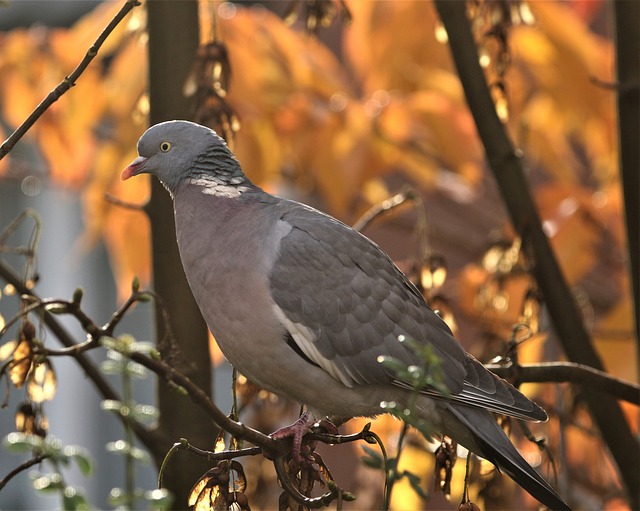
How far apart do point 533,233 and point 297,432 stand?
2.88 feet

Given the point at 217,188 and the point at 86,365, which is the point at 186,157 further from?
the point at 86,365

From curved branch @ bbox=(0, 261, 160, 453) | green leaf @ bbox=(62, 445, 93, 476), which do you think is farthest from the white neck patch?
green leaf @ bbox=(62, 445, 93, 476)

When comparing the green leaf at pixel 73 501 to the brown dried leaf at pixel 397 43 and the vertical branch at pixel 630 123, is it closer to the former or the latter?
the vertical branch at pixel 630 123

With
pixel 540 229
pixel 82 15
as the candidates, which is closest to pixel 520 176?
pixel 540 229

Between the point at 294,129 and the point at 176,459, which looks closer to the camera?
the point at 176,459

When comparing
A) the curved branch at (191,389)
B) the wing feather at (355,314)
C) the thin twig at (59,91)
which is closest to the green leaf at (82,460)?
the curved branch at (191,389)

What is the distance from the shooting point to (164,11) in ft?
7.30

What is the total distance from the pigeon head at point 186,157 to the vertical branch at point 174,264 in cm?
21

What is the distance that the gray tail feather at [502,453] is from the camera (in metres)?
1.74

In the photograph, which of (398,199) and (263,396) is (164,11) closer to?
(398,199)

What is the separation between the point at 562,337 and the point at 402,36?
38.6 inches

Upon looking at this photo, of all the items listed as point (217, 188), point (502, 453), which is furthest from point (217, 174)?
point (502, 453)

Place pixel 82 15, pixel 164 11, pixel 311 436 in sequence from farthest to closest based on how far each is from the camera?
pixel 82 15 → pixel 164 11 → pixel 311 436

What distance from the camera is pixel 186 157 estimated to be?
2.02m
